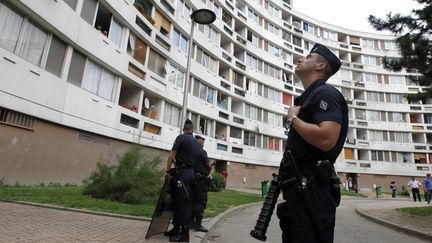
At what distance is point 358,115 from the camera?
4228cm

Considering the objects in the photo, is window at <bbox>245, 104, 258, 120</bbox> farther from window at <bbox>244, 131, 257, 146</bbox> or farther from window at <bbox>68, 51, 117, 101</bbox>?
window at <bbox>68, 51, 117, 101</bbox>

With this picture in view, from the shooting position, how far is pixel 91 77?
49.0 feet

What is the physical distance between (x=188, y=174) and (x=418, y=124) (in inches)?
1801

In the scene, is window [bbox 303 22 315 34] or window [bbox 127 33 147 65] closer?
window [bbox 127 33 147 65]

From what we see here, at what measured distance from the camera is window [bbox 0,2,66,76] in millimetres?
10655

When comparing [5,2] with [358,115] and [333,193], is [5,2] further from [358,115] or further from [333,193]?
[358,115]

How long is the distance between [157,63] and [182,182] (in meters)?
16.4

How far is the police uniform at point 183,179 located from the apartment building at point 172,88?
793cm

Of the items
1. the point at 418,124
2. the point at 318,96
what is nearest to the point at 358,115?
the point at 418,124

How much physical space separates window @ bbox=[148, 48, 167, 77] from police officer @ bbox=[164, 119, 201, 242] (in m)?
15.1

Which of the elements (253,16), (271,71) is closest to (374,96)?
(271,71)

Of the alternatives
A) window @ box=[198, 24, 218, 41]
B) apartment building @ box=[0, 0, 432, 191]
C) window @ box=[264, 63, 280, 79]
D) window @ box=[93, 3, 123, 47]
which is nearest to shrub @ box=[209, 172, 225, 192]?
apartment building @ box=[0, 0, 432, 191]

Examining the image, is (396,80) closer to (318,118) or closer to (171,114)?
(171,114)

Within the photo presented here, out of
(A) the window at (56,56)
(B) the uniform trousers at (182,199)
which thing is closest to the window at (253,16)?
(A) the window at (56,56)
